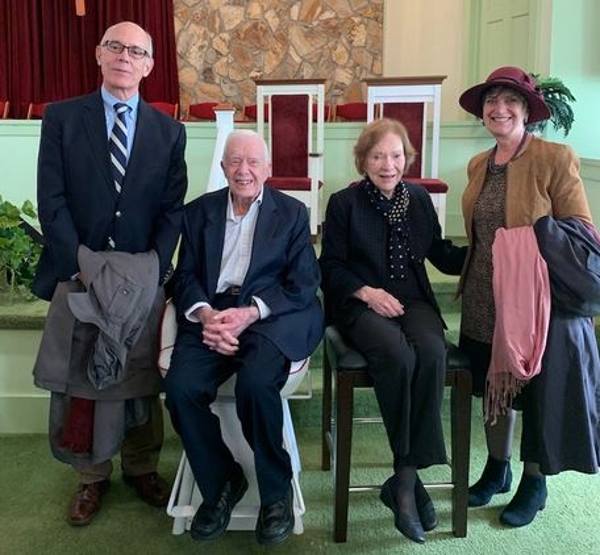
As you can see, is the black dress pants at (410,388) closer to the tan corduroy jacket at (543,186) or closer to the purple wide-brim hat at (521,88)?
the tan corduroy jacket at (543,186)

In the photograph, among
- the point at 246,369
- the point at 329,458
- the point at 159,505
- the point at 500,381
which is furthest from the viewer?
the point at 329,458

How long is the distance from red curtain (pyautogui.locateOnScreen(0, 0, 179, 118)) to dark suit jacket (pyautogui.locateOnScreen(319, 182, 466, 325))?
540 centimetres

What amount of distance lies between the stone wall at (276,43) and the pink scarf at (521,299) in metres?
5.31

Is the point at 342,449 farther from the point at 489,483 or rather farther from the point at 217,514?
the point at 489,483

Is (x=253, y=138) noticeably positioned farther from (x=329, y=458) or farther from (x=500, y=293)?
(x=329, y=458)

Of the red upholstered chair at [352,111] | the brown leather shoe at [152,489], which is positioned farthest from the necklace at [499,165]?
the red upholstered chair at [352,111]

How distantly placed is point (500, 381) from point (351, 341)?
1.53ft

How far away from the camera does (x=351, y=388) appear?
198cm

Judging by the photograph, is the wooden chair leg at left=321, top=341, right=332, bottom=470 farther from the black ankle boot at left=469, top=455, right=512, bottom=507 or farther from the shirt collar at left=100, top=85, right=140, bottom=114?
the shirt collar at left=100, top=85, right=140, bottom=114

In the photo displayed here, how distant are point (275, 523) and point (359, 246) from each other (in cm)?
87

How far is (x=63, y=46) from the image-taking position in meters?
7.04

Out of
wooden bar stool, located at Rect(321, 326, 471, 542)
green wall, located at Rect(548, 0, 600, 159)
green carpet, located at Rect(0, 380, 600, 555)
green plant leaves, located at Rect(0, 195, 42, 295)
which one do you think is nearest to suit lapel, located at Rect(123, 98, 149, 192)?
wooden bar stool, located at Rect(321, 326, 471, 542)

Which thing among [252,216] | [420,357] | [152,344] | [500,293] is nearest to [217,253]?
[252,216]

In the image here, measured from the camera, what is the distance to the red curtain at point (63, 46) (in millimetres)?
6918
